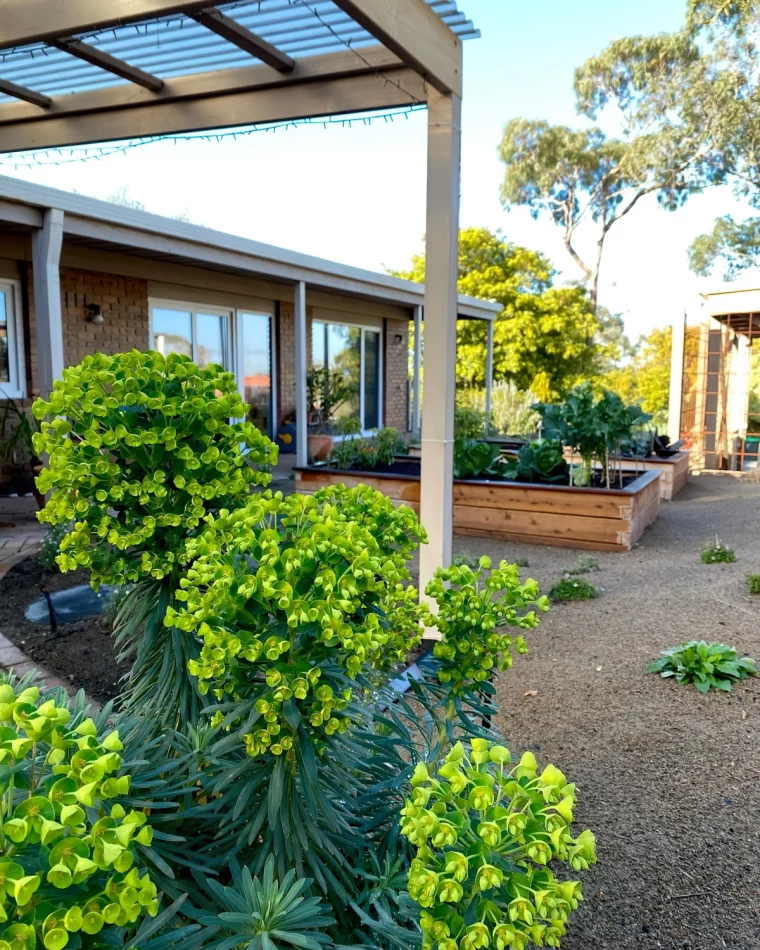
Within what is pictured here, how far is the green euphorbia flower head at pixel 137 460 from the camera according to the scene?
1.41 meters

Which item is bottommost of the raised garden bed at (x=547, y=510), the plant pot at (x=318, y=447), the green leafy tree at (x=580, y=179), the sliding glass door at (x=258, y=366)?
the raised garden bed at (x=547, y=510)

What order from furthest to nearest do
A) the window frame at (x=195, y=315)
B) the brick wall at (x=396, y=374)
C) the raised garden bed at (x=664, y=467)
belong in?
the brick wall at (x=396, y=374), the window frame at (x=195, y=315), the raised garden bed at (x=664, y=467)

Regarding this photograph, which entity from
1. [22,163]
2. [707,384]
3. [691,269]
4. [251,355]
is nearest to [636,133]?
[691,269]

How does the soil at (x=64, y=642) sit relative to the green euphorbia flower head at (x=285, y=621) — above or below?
below

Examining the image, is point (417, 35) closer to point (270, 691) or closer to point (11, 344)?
point (270, 691)

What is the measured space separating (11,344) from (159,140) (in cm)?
450

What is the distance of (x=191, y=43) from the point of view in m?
3.51

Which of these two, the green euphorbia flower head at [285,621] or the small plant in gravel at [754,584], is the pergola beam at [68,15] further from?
the small plant in gravel at [754,584]

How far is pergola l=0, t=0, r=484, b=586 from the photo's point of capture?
2971 mm

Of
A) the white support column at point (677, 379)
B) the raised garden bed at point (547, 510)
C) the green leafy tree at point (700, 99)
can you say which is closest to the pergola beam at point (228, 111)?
the raised garden bed at point (547, 510)

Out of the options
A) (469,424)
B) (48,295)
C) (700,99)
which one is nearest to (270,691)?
(48,295)

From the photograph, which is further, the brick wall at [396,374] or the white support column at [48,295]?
the brick wall at [396,374]

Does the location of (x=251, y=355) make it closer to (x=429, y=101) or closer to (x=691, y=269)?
(x=429, y=101)

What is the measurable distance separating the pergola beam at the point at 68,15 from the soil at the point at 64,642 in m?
2.43
